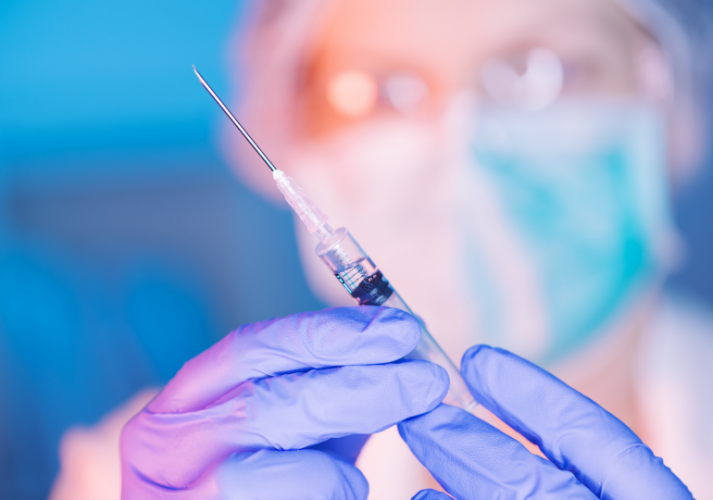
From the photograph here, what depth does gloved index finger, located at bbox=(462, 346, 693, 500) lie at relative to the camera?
2.10ft

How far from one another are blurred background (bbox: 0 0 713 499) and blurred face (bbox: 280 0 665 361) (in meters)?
0.36

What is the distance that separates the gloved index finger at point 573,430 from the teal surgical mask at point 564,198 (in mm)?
720

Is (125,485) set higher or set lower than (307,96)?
lower

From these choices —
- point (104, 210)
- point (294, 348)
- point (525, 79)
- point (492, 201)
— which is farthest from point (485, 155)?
point (104, 210)

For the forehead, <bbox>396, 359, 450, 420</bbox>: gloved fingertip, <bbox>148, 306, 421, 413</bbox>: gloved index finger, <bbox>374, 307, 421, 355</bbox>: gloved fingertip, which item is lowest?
<bbox>396, 359, 450, 420</bbox>: gloved fingertip

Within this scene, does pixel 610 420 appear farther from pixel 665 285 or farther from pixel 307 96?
pixel 665 285

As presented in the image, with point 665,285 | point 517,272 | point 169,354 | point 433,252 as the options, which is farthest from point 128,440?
point 665,285

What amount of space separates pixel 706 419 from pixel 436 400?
5.86 ft

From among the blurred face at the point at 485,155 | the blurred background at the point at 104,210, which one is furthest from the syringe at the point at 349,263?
the blurred background at the point at 104,210

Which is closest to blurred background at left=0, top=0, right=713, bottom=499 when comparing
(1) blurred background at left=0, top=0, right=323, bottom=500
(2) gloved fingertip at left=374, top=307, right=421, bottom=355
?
Answer: (1) blurred background at left=0, top=0, right=323, bottom=500

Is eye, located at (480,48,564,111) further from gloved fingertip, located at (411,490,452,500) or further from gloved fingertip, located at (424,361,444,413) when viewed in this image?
gloved fingertip, located at (411,490,452,500)

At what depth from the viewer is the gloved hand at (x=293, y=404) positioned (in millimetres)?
644

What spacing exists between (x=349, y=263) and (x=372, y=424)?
25 cm

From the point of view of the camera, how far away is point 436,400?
677mm
